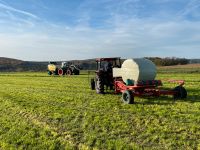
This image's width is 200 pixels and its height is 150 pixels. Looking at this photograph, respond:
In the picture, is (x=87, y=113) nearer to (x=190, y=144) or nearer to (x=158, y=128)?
(x=158, y=128)

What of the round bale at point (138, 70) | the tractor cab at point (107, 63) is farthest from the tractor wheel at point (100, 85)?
the round bale at point (138, 70)

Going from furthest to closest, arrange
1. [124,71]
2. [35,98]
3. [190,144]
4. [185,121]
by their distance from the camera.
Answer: [35,98]
[124,71]
[185,121]
[190,144]

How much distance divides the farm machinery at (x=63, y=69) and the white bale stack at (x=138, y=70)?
29519mm

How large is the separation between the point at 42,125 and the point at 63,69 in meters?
35.4

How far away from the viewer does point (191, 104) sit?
Answer: 14859 mm

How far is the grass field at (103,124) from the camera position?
10047 mm

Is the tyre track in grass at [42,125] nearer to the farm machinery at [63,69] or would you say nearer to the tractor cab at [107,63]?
the tractor cab at [107,63]

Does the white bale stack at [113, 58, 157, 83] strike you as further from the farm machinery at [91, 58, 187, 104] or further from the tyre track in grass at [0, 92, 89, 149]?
the tyre track in grass at [0, 92, 89, 149]

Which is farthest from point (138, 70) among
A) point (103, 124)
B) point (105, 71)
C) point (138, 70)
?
point (103, 124)

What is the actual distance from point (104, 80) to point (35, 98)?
442 cm

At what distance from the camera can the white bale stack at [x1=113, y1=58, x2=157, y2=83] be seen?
54.5 ft

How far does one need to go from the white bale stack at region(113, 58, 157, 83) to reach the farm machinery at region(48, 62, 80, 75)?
2952cm

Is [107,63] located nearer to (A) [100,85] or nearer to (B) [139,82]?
(A) [100,85]

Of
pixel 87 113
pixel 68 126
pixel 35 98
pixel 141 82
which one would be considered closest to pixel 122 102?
pixel 141 82
